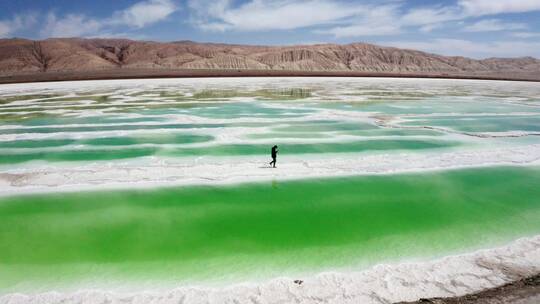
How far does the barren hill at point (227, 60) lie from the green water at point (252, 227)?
10057 cm

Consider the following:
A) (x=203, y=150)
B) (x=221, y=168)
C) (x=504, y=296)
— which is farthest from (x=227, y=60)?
(x=504, y=296)

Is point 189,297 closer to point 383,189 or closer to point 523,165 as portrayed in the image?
point 383,189

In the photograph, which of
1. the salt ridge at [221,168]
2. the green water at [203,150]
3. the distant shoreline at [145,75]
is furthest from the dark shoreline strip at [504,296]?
the distant shoreline at [145,75]

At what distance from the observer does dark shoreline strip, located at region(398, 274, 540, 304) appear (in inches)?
193

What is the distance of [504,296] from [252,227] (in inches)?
165

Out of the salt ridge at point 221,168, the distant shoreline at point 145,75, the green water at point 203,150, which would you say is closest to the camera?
the salt ridge at point 221,168

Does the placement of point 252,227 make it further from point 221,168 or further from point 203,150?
point 203,150

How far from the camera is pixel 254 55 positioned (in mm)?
137375

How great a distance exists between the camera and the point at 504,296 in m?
4.99

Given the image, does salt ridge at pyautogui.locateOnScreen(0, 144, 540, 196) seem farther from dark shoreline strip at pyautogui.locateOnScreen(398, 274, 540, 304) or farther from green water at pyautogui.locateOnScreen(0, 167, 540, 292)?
dark shoreline strip at pyautogui.locateOnScreen(398, 274, 540, 304)

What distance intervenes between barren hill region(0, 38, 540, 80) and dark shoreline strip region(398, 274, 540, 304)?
347 ft

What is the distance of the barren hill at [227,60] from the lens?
373 ft

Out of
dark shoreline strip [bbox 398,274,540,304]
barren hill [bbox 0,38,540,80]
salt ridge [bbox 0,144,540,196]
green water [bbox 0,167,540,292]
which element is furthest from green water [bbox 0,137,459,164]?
barren hill [bbox 0,38,540,80]

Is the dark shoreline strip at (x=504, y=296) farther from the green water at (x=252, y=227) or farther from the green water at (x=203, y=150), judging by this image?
the green water at (x=203, y=150)
